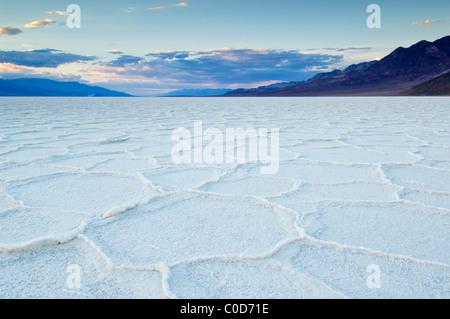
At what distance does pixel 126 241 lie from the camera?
44.8 inches

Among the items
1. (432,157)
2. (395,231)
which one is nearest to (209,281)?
(395,231)

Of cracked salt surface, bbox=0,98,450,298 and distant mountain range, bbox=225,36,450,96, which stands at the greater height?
distant mountain range, bbox=225,36,450,96

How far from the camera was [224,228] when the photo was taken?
4.09 feet

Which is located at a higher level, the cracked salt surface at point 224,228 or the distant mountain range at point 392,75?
the distant mountain range at point 392,75

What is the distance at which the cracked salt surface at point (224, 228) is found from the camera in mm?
892

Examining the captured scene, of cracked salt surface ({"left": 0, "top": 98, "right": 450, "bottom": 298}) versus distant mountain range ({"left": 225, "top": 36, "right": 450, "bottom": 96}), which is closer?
cracked salt surface ({"left": 0, "top": 98, "right": 450, "bottom": 298})

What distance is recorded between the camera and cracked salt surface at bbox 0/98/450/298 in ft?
2.93

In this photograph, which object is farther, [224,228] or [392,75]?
[392,75]

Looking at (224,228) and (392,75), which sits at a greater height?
(392,75)

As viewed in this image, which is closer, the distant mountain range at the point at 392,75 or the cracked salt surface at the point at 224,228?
the cracked salt surface at the point at 224,228

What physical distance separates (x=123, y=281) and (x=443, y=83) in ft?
156
